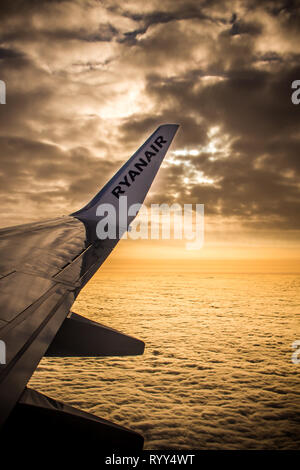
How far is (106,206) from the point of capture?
4406mm

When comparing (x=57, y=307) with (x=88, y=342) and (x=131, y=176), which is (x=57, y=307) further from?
(x=131, y=176)

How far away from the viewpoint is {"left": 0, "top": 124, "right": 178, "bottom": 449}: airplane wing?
1049 millimetres

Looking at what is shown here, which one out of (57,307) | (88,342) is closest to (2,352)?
(57,307)

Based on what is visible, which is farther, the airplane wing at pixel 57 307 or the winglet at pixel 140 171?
the winglet at pixel 140 171

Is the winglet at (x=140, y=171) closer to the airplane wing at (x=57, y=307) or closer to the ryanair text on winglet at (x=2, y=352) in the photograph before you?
the airplane wing at (x=57, y=307)

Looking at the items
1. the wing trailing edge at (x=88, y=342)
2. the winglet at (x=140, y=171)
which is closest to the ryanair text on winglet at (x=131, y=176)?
the winglet at (x=140, y=171)

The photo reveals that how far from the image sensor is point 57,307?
1688mm

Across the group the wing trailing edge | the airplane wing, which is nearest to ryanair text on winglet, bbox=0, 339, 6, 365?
the airplane wing

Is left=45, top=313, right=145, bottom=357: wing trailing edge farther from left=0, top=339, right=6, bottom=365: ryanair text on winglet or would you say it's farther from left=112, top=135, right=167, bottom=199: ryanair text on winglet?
left=112, top=135, right=167, bottom=199: ryanair text on winglet

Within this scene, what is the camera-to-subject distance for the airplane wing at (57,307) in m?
1.05

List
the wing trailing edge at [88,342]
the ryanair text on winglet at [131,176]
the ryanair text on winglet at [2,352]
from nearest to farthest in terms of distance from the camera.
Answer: the ryanair text on winglet at [2,352]
the wing trailing edge at [88,342]
the ryanair text on winglet at [131,176]
